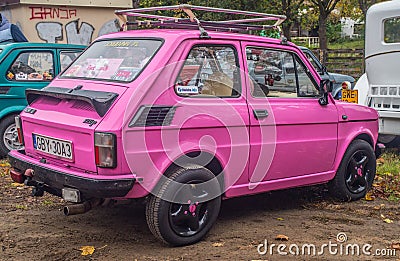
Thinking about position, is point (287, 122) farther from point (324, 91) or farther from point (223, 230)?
point (223, 230)

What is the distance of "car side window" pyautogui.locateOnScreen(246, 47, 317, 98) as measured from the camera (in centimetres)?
566

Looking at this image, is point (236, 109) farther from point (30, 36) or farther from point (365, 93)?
point (30, 36)

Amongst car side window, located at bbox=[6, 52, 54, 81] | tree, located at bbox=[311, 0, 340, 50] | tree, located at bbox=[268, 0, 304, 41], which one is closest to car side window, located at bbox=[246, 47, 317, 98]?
car side window, located at bbox=[6, 52, 54, 81]

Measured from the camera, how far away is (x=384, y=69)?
961 centimetres

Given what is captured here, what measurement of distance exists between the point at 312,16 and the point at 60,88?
94.2 ft

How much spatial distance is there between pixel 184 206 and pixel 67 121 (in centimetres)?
128

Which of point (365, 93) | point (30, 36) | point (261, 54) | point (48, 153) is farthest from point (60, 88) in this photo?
point (30, 36)

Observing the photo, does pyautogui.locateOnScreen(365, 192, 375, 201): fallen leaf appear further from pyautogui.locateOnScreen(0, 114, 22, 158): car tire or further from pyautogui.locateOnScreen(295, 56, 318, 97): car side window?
pyautogui.locateOnScreen(0, 114, 22, 158): car tire

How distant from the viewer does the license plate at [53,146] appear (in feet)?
16.0

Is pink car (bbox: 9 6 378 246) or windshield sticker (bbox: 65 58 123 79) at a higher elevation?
windshield sticker (bbox: 65 58 123 79)

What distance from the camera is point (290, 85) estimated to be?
238 inches

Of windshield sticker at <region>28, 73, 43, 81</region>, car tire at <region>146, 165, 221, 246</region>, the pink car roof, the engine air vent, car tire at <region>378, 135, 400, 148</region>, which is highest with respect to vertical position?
the pink car roof

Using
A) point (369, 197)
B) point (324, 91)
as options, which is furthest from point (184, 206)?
point (369, 197)

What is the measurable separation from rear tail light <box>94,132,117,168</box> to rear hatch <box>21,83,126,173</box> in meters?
0.05
